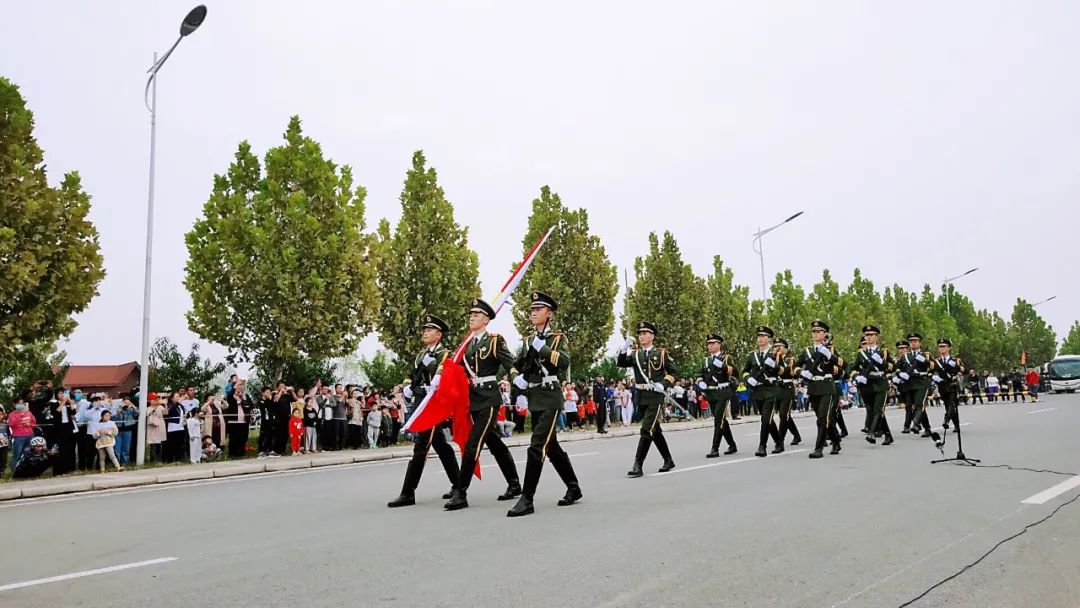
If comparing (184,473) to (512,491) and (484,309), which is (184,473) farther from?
(484,309)

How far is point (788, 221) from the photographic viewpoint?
41281 mm


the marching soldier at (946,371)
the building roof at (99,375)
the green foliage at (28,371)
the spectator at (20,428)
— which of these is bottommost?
the spectator at (20,428)

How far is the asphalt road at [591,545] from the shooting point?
5.00 m

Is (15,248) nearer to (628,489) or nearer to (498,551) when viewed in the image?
(628,489)

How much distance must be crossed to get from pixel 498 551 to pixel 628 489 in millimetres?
3698

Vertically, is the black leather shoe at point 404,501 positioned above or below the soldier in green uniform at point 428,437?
below

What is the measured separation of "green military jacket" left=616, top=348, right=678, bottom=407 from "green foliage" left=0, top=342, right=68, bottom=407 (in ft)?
39.3

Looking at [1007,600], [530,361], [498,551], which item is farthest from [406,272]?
[1007,600]

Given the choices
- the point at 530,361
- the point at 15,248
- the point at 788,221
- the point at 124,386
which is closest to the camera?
the point at 530,361

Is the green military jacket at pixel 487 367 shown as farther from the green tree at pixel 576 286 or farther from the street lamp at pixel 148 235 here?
the green tree at pixel 576 286

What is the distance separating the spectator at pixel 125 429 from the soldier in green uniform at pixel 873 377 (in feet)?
48.2

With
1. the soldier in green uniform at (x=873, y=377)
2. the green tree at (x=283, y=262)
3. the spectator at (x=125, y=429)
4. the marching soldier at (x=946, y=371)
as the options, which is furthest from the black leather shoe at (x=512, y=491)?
the green tree at (x=283, y=262)

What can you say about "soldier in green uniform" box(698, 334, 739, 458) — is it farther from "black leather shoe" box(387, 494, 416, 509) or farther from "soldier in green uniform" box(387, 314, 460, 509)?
"black leather shoe" box(387, 494, 416, 509)

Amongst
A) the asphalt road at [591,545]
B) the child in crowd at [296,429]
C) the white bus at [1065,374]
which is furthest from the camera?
the white bus at [1065,374]
